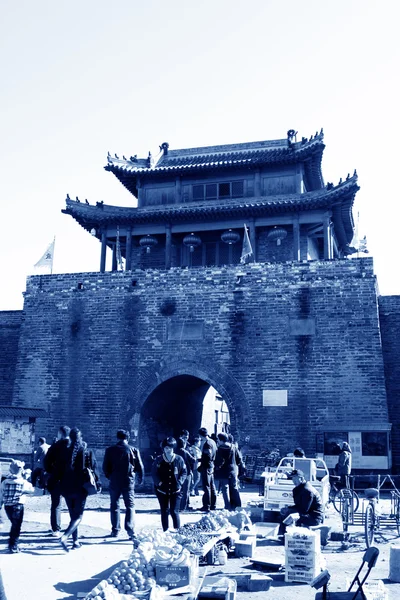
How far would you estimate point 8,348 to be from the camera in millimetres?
18500

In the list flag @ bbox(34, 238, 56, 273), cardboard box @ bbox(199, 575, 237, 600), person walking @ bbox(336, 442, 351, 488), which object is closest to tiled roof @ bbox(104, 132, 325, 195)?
flag @ bbox(34, 238, 56, 273)

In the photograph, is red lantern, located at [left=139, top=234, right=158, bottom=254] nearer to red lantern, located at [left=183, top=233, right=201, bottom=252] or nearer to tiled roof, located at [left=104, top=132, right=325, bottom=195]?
red lantern, located at [left=183, top=233, right=201, bottom=252]

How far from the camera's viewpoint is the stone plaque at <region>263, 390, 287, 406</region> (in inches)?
596

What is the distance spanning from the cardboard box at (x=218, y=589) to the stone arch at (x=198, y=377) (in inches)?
395

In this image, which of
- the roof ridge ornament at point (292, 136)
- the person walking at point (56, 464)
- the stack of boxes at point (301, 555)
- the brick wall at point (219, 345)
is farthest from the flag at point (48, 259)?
the stack of boxes at point (301, 555)

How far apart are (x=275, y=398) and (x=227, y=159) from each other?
9.34m

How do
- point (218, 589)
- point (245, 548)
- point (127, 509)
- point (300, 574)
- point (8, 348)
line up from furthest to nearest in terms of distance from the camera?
1. point (8, 348)
2. point (127, 509)
3. point (245, 548)
4. point (300, 574)
5. point (218, 589)

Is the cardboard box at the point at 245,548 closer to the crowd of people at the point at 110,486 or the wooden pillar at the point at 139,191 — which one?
the crowd of people at the point at 110,486

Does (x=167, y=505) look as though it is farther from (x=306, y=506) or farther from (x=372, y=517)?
(x=372, y=517)

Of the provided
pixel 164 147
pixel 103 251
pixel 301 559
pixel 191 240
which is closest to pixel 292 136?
pixel 191 240

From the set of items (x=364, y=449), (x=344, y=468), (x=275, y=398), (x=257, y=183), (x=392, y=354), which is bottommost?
(x=344, y=468)

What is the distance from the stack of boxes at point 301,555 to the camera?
19.7ft

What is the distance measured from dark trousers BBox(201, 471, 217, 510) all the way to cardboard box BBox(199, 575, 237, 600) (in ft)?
14.7

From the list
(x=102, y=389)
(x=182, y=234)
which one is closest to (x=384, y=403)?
(x=102, y=389)
